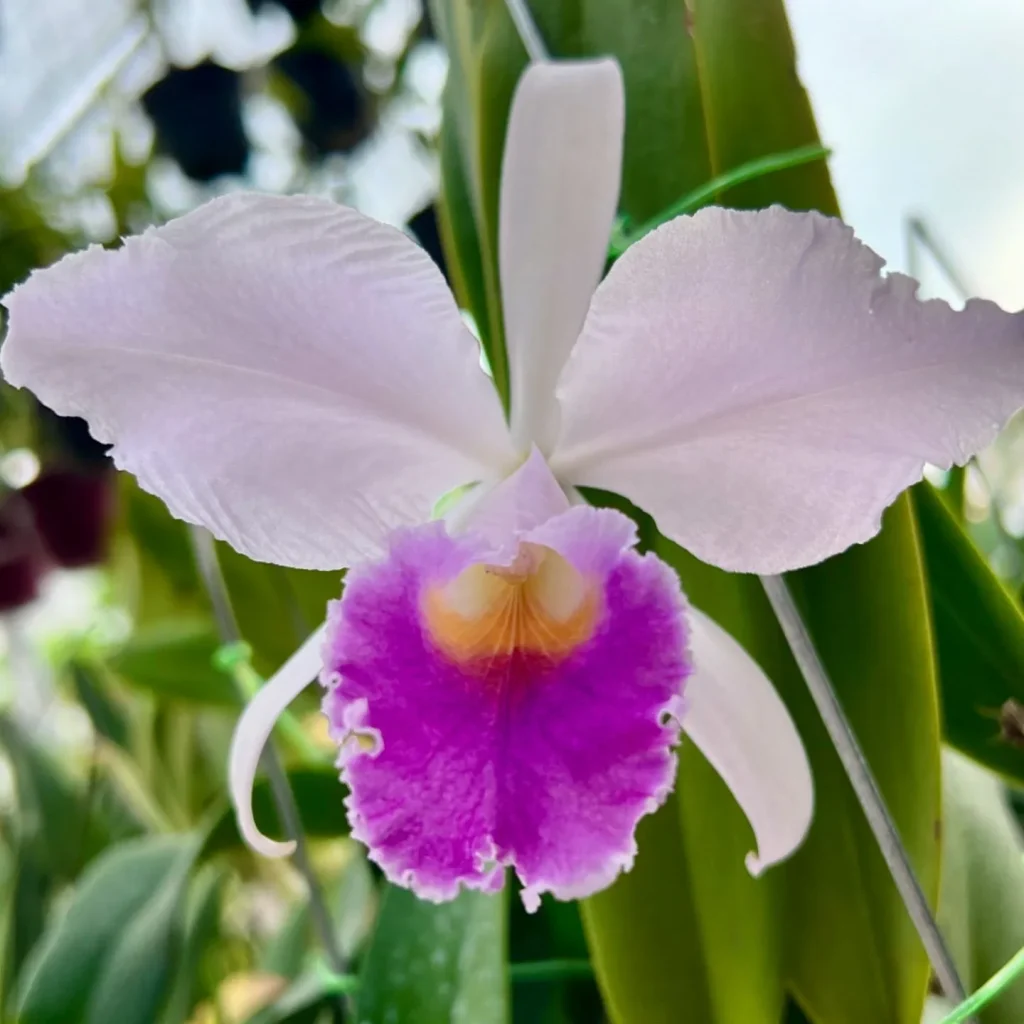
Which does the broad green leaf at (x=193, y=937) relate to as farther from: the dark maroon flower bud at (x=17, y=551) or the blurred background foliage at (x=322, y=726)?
the dark maroon flower bud at (x=17, y=551)

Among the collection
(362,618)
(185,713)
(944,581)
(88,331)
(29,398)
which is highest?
(88,331)

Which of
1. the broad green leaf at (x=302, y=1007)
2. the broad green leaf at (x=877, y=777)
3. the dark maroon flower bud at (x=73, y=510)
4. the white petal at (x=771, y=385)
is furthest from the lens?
the dark maroon flower bud at (x=73, y=510)

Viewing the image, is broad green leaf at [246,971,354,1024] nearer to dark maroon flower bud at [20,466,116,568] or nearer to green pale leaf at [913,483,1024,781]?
green pale leaf at [913,483,1024,781]

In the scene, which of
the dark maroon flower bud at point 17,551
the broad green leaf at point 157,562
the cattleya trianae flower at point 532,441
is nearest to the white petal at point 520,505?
the cattleya trianae flower at point 532,441

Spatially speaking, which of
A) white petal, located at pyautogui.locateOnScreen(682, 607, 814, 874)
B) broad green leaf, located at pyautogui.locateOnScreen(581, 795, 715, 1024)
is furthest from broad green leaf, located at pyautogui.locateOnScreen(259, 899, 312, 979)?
white petal, located at pyautogui.locateOnScreen(682, 607, 814, 874)

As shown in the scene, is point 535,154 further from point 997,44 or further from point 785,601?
point 997,44

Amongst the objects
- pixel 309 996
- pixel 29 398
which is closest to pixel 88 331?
pixel 309 996

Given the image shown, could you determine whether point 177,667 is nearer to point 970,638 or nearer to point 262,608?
point 262,608
